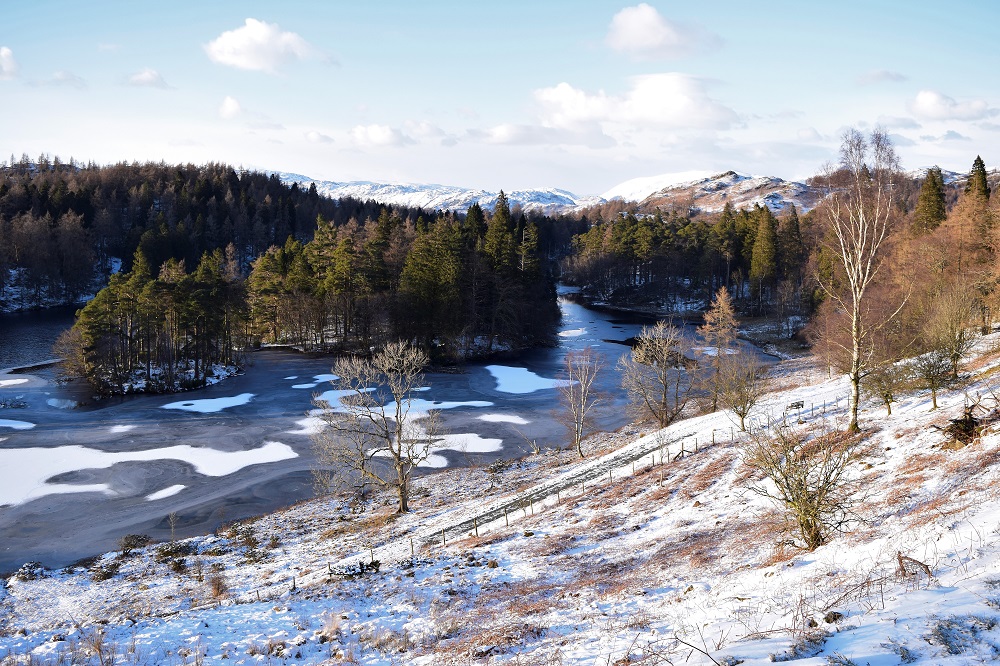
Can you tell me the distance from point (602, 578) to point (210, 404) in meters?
37.2

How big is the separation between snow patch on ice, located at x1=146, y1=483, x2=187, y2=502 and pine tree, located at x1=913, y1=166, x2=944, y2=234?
188 ft

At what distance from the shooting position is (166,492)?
26.8 meters

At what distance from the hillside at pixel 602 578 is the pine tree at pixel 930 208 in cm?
3371

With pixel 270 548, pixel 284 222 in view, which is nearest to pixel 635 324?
pixel 270 548

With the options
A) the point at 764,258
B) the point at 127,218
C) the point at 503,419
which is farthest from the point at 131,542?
the point at 127,218

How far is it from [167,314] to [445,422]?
27.3m

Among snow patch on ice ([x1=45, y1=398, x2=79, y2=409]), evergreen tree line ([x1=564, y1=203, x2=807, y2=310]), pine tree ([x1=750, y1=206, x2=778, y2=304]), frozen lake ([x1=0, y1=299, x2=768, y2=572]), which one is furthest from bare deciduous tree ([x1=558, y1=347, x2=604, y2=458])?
evergreen tree line ([x1=564, y1=203, x2=807, y2=310])

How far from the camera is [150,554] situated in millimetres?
20453

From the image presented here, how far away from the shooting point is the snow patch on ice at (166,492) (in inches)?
1028

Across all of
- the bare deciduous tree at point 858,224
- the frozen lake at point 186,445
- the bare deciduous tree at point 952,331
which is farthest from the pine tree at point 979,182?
the bare deciduous tree at point 952,331

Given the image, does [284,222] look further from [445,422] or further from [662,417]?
[662,417]

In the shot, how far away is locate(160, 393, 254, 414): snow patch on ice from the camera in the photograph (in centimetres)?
4053

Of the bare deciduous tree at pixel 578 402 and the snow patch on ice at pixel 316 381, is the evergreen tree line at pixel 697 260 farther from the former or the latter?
the snow patch on ice at pixel 316 381

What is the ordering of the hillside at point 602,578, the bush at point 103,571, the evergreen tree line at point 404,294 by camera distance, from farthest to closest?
the evergreen tree line at point 404,294 → the bush at point 103,571 → the hillside at point 602,578
